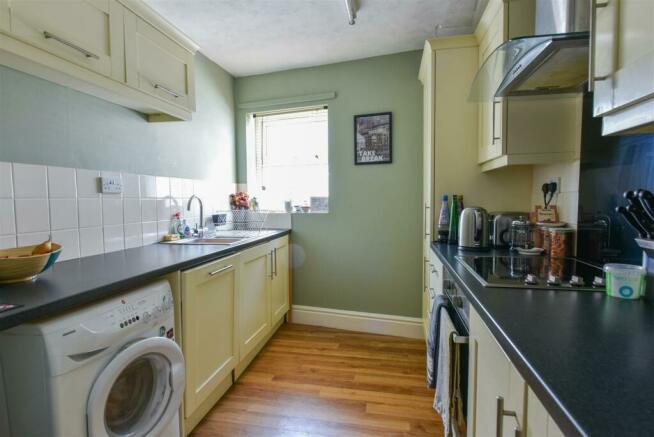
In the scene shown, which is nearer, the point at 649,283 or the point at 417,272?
the point at 649,283

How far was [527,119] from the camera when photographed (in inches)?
58.1

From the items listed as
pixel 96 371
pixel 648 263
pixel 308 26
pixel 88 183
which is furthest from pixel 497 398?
pixel 308 26

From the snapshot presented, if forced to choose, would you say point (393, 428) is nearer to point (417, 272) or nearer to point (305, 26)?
point (417, 272)

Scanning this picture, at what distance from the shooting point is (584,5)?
952 mm

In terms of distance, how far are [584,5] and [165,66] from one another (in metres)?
1.86

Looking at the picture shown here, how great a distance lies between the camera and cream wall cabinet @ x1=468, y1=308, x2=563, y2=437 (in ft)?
1.83

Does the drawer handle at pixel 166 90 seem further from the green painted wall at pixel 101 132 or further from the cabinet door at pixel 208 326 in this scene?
the cabinet door at pixel 208 326

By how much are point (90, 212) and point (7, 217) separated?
0.32m

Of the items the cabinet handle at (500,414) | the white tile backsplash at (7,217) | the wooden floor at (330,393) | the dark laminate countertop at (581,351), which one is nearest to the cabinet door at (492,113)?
the dark laminate countertop at (581,351)

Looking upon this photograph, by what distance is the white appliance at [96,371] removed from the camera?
81 cm

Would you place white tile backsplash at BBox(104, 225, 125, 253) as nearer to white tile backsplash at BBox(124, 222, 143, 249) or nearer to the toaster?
white tile backsplash at BBox(124, 222, 143, 249)

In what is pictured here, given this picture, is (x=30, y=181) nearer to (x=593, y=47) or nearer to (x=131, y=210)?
(x=131, y=210)

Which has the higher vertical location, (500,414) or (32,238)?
(32,238)

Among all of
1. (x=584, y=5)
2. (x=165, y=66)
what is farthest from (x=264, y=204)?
(x=584, y=5)
